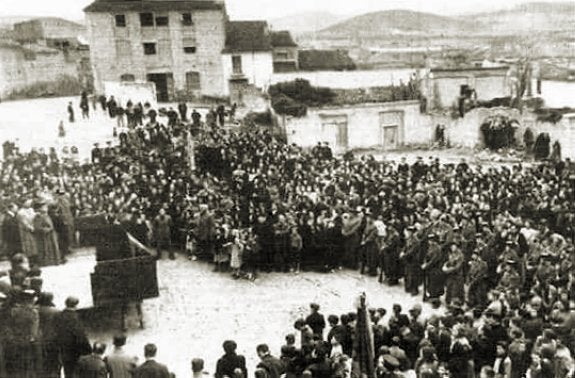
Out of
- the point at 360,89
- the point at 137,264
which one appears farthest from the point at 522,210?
the point at 360,89

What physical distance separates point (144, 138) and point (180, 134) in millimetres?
1815

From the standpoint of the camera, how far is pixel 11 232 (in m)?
15.3

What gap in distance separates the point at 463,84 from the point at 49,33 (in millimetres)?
37530

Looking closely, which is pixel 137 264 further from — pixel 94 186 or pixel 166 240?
pixel 94 186

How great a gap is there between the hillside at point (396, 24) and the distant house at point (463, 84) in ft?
156

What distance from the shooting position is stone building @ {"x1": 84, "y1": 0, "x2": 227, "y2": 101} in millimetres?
44219

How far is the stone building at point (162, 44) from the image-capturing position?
145 ft

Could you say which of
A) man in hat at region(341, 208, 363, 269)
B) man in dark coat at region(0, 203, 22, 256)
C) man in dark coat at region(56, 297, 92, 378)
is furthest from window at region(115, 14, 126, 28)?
man in dark coat at region(56, 297, 92, 378)

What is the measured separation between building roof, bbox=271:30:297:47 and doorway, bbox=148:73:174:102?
850 centimetres

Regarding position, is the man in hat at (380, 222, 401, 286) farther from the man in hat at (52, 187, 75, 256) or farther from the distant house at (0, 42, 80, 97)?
the distant house at (0, 42, 80, 97)

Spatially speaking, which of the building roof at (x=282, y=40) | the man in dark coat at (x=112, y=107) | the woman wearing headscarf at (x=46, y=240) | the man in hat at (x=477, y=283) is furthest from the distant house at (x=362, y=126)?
the man in hat at (x=477, y=283)

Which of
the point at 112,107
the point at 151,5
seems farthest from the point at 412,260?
the point at 151,5

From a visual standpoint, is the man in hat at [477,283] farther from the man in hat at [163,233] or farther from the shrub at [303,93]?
the shrub at [303,93]

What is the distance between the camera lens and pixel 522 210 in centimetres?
1805
